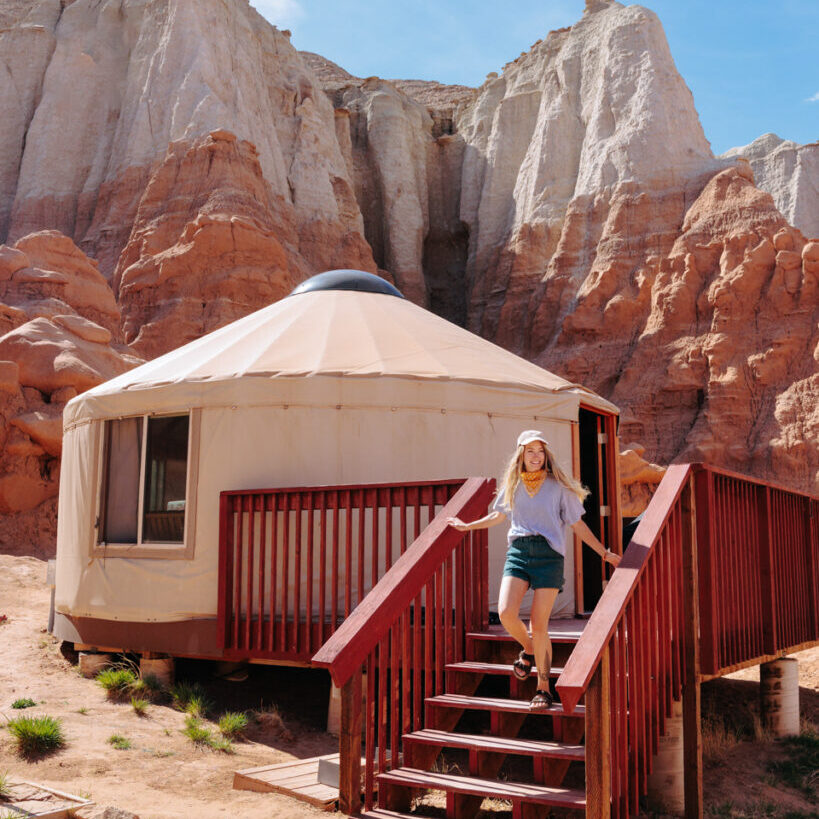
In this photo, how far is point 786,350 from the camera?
2453 cm

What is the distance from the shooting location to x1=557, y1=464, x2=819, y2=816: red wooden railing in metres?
3.63

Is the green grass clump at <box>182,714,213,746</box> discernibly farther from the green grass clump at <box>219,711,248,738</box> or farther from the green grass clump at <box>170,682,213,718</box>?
the green grass clump at <box>170,682,213,718</box>

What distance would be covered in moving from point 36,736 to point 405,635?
2456mm

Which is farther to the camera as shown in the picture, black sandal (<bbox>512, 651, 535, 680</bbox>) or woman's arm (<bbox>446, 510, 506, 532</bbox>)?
woman's arm (<bbox>446, 510, 506, 532</bbox>)

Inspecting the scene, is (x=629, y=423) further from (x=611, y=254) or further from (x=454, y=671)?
(x=454, y=671)

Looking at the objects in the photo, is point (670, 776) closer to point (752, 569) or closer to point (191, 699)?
point (752, 569)

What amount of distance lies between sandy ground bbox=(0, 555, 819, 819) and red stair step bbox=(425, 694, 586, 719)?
602 millimetres

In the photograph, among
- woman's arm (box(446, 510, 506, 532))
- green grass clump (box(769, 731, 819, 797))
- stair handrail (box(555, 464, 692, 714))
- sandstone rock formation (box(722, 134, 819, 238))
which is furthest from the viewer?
sandstone rock formation (box(722, 134, 819, 238))

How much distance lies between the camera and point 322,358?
7363 mm

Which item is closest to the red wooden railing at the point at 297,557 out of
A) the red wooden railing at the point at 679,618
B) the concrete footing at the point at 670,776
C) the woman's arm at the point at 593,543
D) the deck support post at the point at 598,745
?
the woman's arm at the point at 593,543

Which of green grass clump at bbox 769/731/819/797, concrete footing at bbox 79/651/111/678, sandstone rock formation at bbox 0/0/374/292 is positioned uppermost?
sandstone rock formation at bbox 0/0/374/292

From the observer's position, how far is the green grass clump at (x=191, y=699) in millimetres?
6398

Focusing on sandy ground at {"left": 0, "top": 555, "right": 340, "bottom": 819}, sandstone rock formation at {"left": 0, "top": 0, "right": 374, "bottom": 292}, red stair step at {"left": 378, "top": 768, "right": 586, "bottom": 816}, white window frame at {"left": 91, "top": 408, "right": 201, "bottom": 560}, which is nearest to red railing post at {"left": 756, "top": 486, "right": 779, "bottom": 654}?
red stair step at {"left": 378, "top": 768, "right": 586, "bottom": 816}

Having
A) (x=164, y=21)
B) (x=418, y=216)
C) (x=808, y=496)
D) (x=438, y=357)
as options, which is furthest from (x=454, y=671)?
(x=418, y=216)
